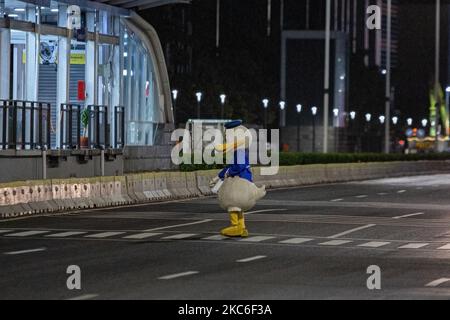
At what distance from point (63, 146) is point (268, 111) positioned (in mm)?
89454

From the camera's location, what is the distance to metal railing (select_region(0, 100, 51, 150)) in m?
35.0

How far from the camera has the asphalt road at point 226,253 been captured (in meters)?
15.7

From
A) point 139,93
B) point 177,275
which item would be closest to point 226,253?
point 177,275

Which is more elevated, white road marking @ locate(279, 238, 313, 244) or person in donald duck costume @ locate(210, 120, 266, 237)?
person in donald duck costume @ locate(210, 120, 266, 237)

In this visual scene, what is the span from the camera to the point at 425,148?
486 feet

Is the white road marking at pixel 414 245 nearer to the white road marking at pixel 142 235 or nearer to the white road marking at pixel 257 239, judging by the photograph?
the white road marking at pixel 257 239

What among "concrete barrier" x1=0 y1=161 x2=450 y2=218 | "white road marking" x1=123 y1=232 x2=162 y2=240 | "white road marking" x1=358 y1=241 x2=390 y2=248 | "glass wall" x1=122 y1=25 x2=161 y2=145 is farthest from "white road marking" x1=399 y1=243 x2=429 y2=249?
"glass wall" x1=122 y1=25 x2=161 y2=145

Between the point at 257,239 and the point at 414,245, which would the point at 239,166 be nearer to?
the point at 257,239

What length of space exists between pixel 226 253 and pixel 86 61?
22436 mm

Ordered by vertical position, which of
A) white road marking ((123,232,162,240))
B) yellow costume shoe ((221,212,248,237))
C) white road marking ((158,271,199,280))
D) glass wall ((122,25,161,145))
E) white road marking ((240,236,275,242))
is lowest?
white road marking ((123,232,162,240))

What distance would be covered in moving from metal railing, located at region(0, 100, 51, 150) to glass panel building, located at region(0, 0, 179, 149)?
13.2 inches

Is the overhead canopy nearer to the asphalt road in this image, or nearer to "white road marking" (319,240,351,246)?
the asphalt road

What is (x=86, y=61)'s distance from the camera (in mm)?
42219
